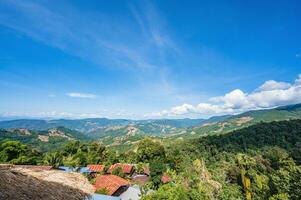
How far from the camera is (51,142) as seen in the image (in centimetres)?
17300

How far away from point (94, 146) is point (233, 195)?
1661 inches

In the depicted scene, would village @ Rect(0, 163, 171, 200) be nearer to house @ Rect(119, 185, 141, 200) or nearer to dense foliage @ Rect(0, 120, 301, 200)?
house @ Rect(119, 185, 141, 200)

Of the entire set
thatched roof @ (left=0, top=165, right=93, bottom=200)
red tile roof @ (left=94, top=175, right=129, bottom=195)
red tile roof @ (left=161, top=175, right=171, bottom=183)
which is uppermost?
thatched roof @ (left=0, top=165, right=93, bottom=200)

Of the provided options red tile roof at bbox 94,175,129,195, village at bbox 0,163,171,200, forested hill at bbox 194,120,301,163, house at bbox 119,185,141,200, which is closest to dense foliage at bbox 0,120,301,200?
forested hill at bbox 194,120,301,163

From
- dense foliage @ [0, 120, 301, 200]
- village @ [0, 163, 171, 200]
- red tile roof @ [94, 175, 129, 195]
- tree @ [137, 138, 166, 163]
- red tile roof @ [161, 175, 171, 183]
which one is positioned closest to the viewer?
village @ [0, 163, 171, 200]

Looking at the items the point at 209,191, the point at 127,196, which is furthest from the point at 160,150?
the point at 209,191

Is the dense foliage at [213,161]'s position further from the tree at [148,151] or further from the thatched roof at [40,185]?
the thatched roof at [40,185]

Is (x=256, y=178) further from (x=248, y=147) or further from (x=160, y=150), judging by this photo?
(x=248, y=147)

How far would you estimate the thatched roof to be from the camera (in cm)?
429

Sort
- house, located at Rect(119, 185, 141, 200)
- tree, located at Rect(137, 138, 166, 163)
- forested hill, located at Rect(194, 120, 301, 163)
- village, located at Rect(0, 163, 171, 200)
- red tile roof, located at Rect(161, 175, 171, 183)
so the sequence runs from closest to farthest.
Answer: village, located at Rect(0, 163, 171, 200)
house, located at Rect(119, 185, 141, 200)
red tile roof, located at Rect(161, 175, 171, 183)
tree, located at Rect(137, 138, 166, 163)
forested hill, located at Rect(194, 120, 301, 163)

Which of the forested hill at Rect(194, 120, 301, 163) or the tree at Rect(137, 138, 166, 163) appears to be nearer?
the tree at Rect(137, 138, 166, 163)

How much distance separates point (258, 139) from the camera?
3787 inches

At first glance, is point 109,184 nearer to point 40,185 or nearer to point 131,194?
point 131,194

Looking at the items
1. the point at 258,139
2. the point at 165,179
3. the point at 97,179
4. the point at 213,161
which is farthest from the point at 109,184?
the point at 258,139
